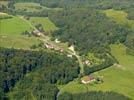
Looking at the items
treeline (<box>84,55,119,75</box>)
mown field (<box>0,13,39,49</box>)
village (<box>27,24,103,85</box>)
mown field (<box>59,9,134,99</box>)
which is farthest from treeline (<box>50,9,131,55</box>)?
mown field (<box>0,13,39,49</box>)

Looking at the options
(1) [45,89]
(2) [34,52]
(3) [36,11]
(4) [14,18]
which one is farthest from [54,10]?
(1) [45,89]

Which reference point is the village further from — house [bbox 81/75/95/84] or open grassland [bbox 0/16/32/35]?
open grassland [bbox 0/16/32/35]

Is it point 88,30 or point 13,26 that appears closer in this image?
point 13,26

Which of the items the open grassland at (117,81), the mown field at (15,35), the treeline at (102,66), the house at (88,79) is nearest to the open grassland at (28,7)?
the mown field at (15,35)

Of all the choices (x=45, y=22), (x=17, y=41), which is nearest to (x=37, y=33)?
(x=17, y=41)

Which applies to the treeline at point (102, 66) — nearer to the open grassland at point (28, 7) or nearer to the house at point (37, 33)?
the house at point (37, 33)

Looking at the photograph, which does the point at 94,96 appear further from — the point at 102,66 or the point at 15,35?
the point at 15,35
